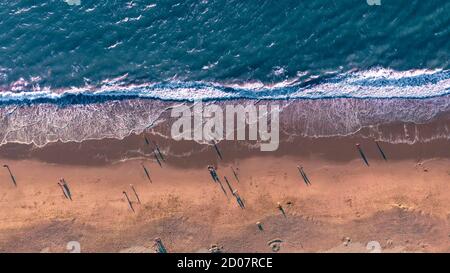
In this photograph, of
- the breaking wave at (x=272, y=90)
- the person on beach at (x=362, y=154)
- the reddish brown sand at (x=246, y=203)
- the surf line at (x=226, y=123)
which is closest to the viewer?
the reddish brown sand at (x=246, y=203)

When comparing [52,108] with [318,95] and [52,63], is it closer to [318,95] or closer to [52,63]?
[52,63]

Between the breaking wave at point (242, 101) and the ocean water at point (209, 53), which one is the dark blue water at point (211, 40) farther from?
the breaking wave at point (242, 101)

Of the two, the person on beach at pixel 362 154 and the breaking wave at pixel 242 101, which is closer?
the person on beach at pixel 362 154

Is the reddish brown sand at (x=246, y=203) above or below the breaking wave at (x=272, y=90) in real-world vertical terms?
below

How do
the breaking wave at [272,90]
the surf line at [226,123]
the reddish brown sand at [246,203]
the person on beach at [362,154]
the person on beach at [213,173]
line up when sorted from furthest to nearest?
1. the breaking wave at [272,90]
2. the surf line at [226,123]
3. the person on beach at [213,173]
4. the person on beach at [362,154]
5. the reddish brown sand at [246,203]

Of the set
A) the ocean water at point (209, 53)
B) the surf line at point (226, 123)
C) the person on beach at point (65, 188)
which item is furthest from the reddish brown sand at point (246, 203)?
the ocean water at point (209, 53)
